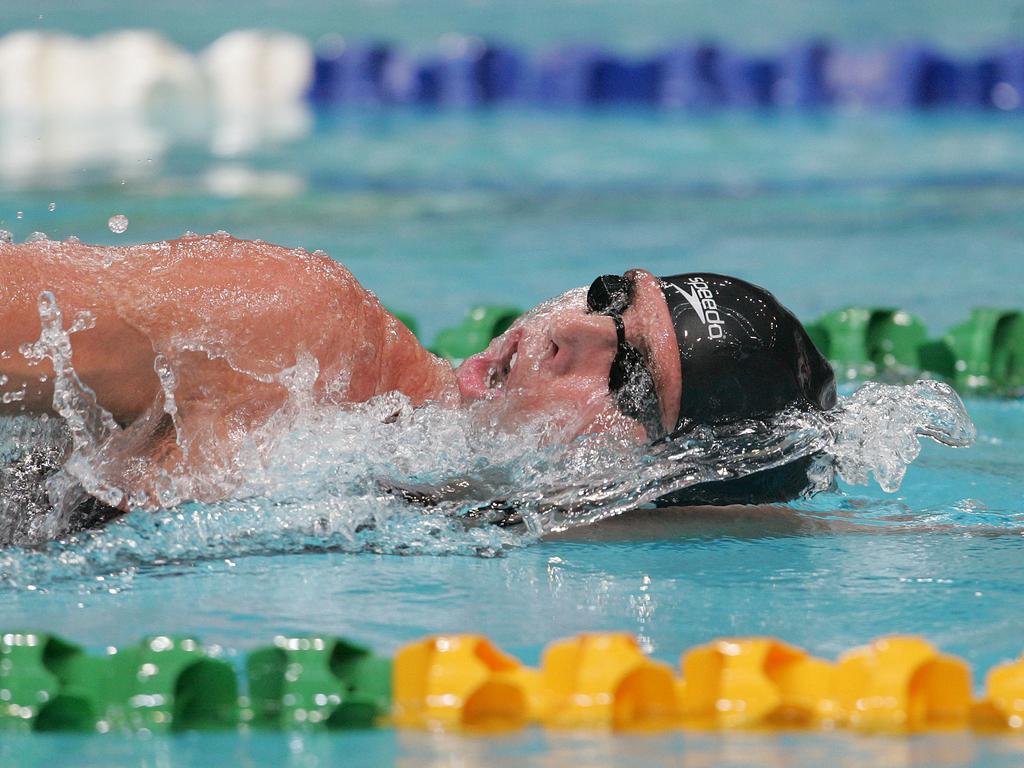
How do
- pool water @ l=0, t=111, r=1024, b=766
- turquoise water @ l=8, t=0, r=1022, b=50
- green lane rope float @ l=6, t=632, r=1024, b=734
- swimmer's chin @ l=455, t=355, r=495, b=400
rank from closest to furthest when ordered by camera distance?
1. green lane rope float @ l=6, t=632, r=1024, b=734
2. pool water @ l=0, t=111, r=1024, b=766
3. swimmer's chin @ l=455, t=355, r=495, b=400
4. turquoise water @ l=8, t=0, r=1022, b=50

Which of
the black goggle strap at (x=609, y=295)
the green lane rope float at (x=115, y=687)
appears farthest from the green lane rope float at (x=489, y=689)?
the black goggle strap at (x=609, y=295)

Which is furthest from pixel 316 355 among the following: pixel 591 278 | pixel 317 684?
pixel 591 278

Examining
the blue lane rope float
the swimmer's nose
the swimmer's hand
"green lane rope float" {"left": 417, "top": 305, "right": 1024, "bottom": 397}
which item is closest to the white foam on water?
the swimmer's hand

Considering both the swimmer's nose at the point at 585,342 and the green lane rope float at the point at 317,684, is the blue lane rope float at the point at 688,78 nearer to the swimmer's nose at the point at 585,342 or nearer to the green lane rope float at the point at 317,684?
the swimmer's nose at the point at 585,342

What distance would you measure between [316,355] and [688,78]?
6456mm

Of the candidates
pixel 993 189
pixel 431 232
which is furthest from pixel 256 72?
pixel 993 189

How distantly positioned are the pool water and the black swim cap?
0.45 ft

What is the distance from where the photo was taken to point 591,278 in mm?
4680

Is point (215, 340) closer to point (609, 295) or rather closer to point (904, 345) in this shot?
point (609, 295)

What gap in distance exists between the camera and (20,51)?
8.77m

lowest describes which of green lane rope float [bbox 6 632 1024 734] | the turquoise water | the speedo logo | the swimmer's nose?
green lane rope float [bbox 6 632 1024 734]

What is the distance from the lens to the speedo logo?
Answer: 87.7 inches

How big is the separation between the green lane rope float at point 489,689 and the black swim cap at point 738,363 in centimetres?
58

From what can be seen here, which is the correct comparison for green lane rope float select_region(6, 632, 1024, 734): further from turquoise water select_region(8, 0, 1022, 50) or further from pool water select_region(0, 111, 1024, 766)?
turquoise water select_region(8, 0, 1022, 50)
